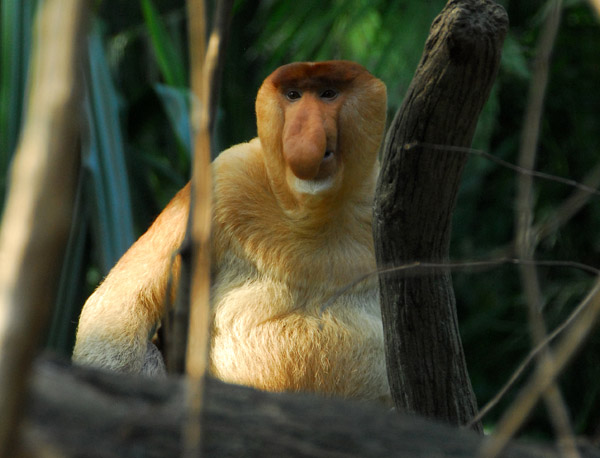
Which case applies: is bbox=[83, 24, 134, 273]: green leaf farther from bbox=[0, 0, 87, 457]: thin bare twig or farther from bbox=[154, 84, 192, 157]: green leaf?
bbox=[0, 0, 87, 457]: thin bare twig

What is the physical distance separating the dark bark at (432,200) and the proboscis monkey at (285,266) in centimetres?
A: 44

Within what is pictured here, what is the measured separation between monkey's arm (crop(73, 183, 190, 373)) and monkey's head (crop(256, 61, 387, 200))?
0.31 metres

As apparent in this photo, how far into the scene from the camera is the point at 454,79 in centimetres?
141

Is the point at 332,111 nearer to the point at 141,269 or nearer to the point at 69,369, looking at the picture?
the point at 141,269

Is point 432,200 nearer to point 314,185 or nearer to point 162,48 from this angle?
point 314,185

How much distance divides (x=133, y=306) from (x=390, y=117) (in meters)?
2.25

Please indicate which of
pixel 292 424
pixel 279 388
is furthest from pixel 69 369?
pixel 279 388

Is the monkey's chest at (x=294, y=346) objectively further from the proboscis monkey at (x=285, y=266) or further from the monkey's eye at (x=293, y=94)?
the monkey's eye at (x=293, y=94)

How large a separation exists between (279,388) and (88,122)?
7.09ft

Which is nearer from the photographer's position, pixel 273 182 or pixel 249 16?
pixel 273 182

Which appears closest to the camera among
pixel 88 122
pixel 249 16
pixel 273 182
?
pixel 273 182

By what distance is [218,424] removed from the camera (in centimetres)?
90

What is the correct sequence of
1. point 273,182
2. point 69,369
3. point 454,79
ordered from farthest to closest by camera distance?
point 273,182, point 454,79, point 69,369

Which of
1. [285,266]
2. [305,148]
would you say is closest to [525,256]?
[305,148]
